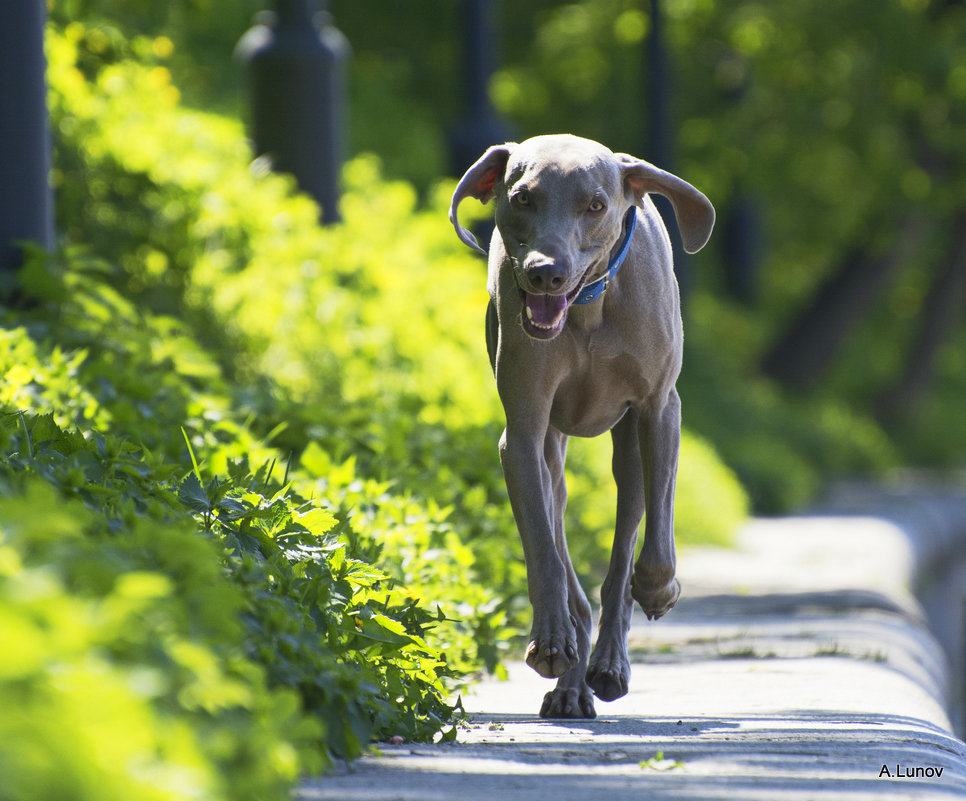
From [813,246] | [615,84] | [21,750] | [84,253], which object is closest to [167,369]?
[84,253]

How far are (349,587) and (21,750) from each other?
7.25 ft

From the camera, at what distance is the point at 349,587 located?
4293 millimetres

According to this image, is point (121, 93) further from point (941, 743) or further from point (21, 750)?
point (21, 750)

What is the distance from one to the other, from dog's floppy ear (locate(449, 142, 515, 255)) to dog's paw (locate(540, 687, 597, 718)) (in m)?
1.43

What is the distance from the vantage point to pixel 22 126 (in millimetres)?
6832

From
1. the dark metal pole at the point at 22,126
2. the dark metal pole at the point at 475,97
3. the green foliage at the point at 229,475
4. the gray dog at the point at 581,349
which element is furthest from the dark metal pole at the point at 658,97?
the gray dog at the point at 581,349

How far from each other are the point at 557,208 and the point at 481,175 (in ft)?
1.49

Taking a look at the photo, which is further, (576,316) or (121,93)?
(121,93)

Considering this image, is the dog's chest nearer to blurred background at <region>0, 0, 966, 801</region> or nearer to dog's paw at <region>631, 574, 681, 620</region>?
dog's paw at <region>631, 574, 681, 620</region>

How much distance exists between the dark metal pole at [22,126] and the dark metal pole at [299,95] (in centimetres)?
374

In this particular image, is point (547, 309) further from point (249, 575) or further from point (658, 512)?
point (249, 575)

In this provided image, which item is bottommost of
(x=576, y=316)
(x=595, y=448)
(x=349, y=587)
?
(x=595, y=448)

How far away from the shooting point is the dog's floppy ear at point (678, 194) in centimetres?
479

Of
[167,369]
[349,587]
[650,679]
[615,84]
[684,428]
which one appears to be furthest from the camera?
[615,84]
